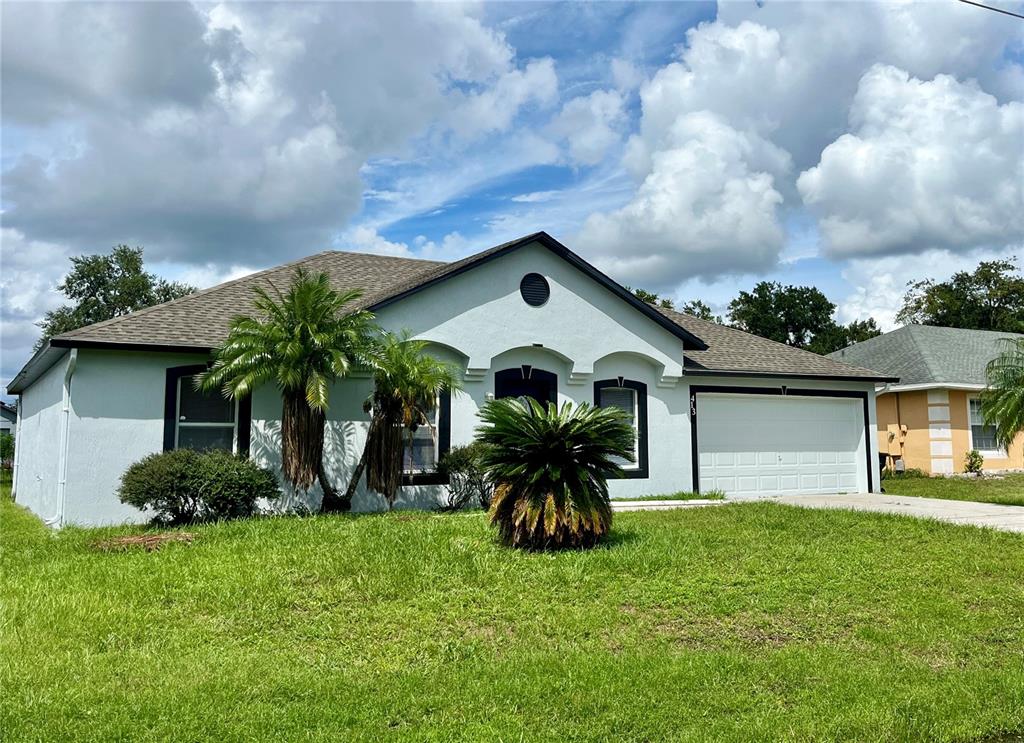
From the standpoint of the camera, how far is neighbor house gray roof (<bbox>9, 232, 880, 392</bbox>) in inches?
522

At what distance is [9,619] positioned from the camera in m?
7.04

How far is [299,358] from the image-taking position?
1253cm

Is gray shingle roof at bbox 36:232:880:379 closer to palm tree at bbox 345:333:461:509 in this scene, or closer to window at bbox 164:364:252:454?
window at bbox 164:364:252:454

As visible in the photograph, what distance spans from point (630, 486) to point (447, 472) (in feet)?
13.7

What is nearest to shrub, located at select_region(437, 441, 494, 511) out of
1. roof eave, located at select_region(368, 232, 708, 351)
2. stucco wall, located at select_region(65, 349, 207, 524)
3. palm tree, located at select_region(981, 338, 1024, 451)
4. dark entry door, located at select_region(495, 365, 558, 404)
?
dark entry door, located at select_region(495, 365, 558, 404)

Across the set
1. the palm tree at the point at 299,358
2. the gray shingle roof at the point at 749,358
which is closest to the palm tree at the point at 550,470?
the palm tree at the point at 299,358

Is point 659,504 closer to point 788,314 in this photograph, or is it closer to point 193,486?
point 193,486


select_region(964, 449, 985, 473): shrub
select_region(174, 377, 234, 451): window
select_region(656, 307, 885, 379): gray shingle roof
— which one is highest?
select_region(656, 307, 885, 379): gray shingle roof

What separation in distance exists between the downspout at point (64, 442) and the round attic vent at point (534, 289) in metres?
8.01

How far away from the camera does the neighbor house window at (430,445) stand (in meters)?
14.8

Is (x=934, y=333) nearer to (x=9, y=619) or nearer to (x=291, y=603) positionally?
(x=291, y=603)

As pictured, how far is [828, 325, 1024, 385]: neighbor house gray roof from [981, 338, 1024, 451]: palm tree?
592 centimetres

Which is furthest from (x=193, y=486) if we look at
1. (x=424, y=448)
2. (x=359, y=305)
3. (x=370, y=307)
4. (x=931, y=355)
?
(x=931, y=355)

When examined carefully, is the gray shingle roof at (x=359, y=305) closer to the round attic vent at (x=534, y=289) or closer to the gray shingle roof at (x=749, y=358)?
the gray shingle roof at (x=749, y=358)
